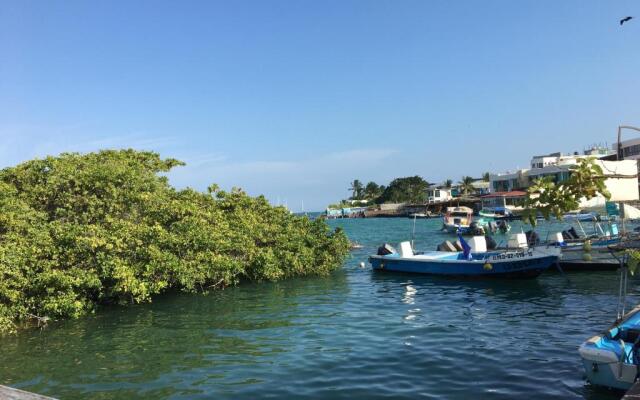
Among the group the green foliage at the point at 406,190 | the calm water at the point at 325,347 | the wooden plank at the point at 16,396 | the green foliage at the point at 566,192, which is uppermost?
the green foliage at the point at 406,190

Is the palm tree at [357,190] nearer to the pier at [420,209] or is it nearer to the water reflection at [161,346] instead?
the pier at [420,209]

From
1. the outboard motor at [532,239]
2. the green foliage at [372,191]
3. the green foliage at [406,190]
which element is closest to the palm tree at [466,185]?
the green foliage at [406,190]

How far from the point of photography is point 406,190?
151m

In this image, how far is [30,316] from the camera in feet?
51.5

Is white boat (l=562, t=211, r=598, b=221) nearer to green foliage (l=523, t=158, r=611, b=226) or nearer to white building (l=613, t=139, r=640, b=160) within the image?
green foliage (l=523, t=158, r=611, b=226)

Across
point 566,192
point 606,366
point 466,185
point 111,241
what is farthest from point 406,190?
point 566,192

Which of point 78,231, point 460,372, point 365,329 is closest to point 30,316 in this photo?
point 78,231

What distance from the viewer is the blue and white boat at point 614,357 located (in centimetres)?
879

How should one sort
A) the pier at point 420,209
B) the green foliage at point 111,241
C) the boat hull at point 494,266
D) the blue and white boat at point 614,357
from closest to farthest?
the blue and white boat at point 614,357, the green foliage at point 111,241, the boat hull at point 494,266, the pier at point 420,209

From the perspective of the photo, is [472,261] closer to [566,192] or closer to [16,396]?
[566,192]

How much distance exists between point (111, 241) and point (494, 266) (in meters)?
17.4

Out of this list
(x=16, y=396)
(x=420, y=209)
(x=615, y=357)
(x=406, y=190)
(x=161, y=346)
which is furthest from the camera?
(x=406, y=190)

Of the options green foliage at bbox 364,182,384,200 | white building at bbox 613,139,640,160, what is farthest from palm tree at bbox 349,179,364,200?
white building at bbox 613,139,640,160

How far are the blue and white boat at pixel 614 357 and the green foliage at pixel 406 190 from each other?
13866 cm
